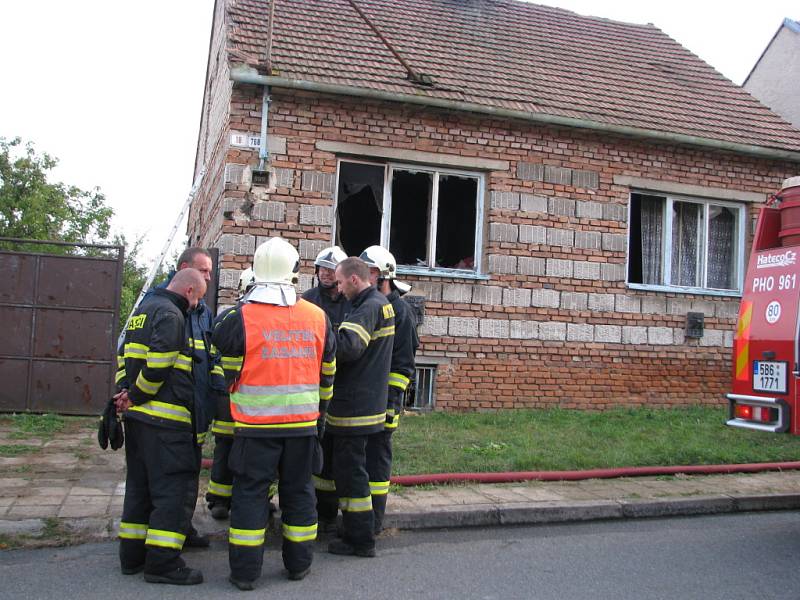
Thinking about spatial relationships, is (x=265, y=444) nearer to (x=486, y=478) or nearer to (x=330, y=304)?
(x=330, y=304)

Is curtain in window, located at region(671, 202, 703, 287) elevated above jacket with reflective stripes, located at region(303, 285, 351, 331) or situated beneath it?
elevated above

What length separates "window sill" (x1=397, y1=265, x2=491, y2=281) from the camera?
998 centimetres

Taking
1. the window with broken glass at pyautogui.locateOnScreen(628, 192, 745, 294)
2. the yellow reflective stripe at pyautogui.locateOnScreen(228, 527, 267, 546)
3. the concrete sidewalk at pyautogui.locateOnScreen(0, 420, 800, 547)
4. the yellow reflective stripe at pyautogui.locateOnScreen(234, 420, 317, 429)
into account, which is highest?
the window with broken glass at pyautogui.locateOnScreen(628, 192, 745, 294)

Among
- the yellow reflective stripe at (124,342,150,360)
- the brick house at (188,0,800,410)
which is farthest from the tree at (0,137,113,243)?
the yellow reflective stripe at (124,342,150,360)

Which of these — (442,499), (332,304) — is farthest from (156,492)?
(442,499)

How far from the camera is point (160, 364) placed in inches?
167

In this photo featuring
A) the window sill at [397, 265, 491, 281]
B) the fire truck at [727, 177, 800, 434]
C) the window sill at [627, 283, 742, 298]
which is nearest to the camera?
the fire truck at [727, 177, 800, 434]

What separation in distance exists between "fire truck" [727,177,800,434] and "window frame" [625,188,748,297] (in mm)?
4471

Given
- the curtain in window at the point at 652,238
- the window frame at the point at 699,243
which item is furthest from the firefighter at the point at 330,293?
the curtain in window at the point at 652,238

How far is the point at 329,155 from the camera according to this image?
9711mm

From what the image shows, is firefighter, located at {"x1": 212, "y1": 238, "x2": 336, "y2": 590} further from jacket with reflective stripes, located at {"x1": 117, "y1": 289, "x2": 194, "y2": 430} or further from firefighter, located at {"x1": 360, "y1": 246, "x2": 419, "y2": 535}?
firefighter, located at {"x1": 360, "y1": 246, "x2": 419, "y2": 535}

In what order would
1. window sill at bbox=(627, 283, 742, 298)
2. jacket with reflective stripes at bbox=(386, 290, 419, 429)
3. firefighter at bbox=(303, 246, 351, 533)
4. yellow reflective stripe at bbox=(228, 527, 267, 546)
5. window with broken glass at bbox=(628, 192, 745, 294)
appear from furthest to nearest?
window with broken glass at bbox=(628, 192, 745, 294), window sill at bbox=(627, 283, 742, 298), jacket with reflective stripes at bbox=(386, 290, 419, 429), firefighter at bbox=(303, 246, 351, 533), yellow reflective stripe at bbox=(228, 527, 267, 546)

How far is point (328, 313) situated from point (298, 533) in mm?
1689

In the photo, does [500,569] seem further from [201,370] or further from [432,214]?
[432,214]
